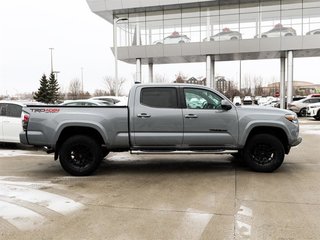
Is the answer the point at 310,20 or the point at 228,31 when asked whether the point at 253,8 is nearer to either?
the point at 228,31

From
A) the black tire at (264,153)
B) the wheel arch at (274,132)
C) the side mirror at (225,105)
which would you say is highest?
the side mirror at (225,105)

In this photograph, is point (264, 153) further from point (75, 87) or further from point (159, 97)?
point (75, 87)

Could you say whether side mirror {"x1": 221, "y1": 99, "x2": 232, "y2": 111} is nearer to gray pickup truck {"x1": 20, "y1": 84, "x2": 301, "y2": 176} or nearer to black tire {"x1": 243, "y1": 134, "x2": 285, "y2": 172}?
gray pickup truck {"x1": 20, "y1": 84, "x2": 301, "y2": 176}

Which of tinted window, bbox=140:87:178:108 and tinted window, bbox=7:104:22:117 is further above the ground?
tinted window, bbox=140:87:178:108

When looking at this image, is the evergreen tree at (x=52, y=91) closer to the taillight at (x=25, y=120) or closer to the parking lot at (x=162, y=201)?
the parking lot at (x=162, y=201)

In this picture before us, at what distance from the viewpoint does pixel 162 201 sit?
5.95 metres

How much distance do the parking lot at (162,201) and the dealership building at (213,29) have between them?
23.5m

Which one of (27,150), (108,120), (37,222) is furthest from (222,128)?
(27,150)

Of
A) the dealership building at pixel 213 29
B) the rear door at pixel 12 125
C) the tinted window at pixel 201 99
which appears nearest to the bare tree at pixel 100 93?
the dealership building at pixel 213 29

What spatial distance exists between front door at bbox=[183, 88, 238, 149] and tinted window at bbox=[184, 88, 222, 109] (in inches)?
1.4

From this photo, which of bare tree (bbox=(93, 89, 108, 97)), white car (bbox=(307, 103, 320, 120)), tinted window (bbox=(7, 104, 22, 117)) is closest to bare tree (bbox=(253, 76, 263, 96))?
bare tree (bbox=(93, 89, 108, 97))

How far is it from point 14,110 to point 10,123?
1.59 ft

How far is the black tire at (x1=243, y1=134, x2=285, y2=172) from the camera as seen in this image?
7.99 meters

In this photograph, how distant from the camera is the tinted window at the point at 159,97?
794 centimetres
